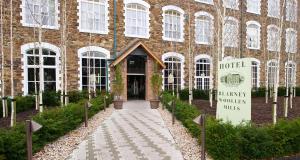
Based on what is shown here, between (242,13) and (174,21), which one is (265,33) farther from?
(174,21)

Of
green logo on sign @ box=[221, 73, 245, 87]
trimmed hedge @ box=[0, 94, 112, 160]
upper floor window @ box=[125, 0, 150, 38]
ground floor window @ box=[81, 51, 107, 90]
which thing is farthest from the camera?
upper floor window @ box=[125, 0, 150, 38]

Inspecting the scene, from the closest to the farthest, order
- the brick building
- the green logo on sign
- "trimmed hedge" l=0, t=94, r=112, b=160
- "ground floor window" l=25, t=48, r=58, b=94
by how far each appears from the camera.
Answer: "trimmed hedge" l=0, t=94, r=112, b=160 → the green logo on sign → the brick building → "ground floor window" l=25, t=48, r=58, b=94

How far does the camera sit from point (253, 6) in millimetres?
25328

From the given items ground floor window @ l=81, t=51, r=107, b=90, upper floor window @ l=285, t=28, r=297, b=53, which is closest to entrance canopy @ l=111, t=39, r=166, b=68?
ground floor window @ l=81, t=51, r=107, b=90

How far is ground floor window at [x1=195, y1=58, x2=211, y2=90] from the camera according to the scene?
21.7m

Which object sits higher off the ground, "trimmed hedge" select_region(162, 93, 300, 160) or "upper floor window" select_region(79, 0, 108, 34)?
"upper floor window" select_region(79, 0, 108, 34)

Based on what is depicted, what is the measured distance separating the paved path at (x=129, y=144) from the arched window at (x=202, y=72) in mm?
12152

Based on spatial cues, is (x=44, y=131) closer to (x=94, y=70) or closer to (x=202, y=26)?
(x=94, y=70)

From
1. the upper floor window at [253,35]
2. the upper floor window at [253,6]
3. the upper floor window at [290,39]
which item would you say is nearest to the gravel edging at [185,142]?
the upper floor window at [290,39]

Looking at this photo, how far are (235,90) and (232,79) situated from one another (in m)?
0.35

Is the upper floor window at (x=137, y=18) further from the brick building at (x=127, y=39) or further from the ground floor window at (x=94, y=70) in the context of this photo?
the ground floor window at (x=94, y=70)

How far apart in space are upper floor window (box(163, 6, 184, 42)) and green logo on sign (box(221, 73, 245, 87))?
12881 millimetres

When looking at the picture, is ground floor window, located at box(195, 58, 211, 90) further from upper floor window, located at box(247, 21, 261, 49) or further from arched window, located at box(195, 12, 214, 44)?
upper floor window, located at box(247, 21, 261, 49)

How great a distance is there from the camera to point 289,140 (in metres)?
6.12
